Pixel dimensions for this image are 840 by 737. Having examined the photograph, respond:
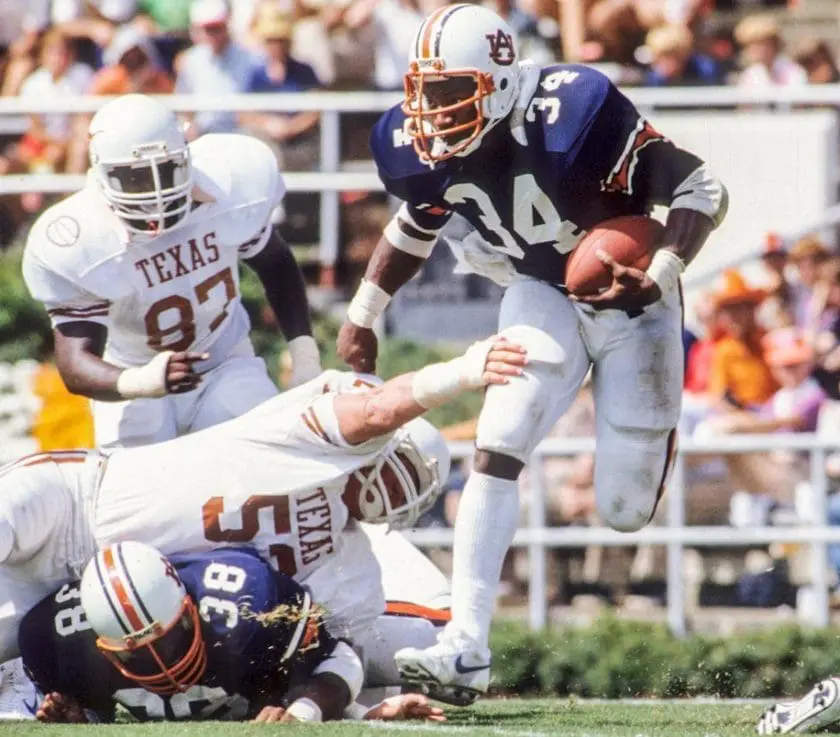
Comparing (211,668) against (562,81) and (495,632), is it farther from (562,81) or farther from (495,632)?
(495,632)

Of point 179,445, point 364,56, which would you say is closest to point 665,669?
point 179,445

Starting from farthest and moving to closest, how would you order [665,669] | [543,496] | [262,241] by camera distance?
[543,496], [665,669], [262,241]

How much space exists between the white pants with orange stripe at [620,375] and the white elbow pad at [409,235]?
41 centimetres

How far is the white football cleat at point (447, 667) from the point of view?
5.32 meters

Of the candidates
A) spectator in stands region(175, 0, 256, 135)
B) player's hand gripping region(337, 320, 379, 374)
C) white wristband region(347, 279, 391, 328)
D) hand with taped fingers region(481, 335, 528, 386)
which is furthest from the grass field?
spectator in stands region(175, 0, 256, 135)

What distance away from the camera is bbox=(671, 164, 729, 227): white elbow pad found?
5.64 meters

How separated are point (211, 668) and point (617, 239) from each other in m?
1.56

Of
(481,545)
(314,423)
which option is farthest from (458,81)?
(481,545)

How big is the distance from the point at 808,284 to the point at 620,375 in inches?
157

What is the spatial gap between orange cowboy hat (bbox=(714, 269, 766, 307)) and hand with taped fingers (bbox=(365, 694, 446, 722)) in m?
4.14

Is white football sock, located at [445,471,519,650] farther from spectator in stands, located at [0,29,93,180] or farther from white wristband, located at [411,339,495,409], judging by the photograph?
spectator in stands, located at [0,29,93,180]

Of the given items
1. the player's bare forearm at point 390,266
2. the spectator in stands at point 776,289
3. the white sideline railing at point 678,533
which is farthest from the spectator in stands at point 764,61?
the player's bare forearm at point 390,266

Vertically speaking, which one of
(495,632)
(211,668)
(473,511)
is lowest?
(495,632)

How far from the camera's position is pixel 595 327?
19.0ft
